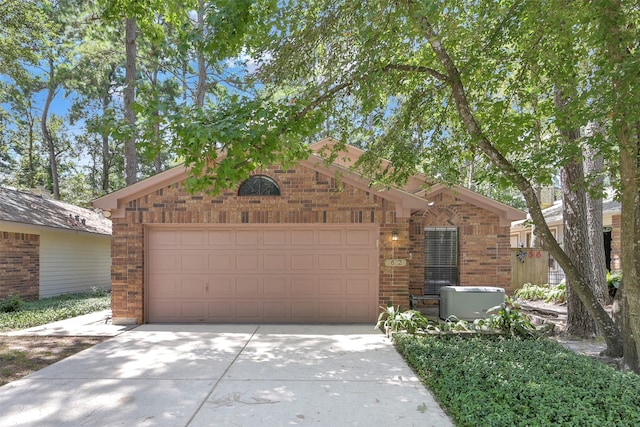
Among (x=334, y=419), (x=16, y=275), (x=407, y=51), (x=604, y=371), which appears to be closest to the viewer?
(x=334, y=419)

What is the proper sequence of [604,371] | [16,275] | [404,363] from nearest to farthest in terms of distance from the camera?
Result: [604,371], [404,363], [16,275]

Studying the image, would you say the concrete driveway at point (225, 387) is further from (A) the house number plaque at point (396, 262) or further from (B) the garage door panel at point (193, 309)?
(A) the house number plaque at point (396, 262)

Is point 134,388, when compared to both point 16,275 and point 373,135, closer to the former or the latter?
point 373,135

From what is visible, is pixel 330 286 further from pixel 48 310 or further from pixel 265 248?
pixel 48 310

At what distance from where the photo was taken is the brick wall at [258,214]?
8289 mm

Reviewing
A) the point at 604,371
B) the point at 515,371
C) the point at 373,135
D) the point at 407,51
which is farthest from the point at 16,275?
the point at 604,371

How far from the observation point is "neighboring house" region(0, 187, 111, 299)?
36.3ft

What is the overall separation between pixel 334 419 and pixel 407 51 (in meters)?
5.65

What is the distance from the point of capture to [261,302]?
336 inches

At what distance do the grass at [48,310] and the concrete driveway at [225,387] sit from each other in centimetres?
301

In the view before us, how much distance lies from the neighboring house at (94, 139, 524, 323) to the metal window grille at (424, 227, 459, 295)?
1.69 metres

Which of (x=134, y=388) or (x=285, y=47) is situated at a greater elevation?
(x=285, y=47)

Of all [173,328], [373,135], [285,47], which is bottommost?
[173,328]

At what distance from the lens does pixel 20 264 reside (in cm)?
1141
